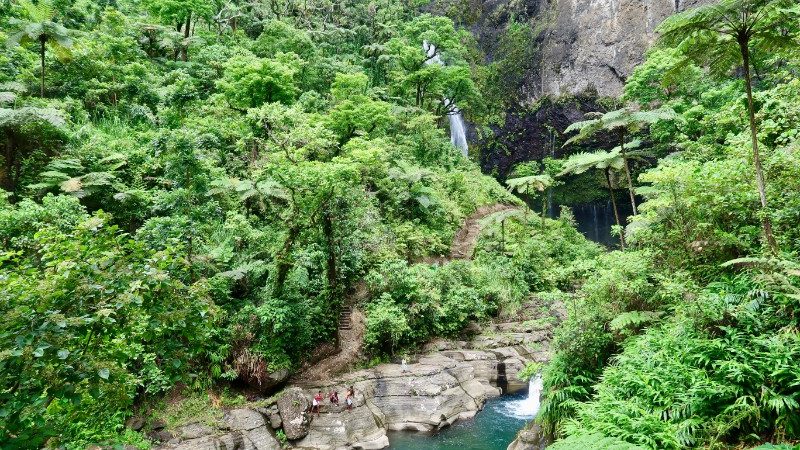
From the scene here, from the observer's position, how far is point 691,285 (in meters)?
6.97

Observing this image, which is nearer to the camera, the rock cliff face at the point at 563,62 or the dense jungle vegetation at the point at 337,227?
the dense jungle vegetation at the point at 337,227

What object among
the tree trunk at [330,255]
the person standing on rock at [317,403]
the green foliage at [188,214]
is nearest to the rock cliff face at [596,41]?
the green foliage at [188,214]

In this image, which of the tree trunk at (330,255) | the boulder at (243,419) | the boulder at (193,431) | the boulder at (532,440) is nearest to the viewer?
the boulder at (532,440)

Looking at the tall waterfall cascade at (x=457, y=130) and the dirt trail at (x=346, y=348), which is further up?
the tall waterfall cascade at (x=457, y=130)

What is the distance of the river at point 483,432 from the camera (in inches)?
419

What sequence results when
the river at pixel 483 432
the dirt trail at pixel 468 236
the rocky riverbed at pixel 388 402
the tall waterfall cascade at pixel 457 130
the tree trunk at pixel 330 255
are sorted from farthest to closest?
the tall waterfall cascade at pixel 457 130 → the dirt trail at pixel 468 236 → the tree trunk at pixel 330 255 → the river at pixel 483 432 → the rocky riverbed at pixel 388 402

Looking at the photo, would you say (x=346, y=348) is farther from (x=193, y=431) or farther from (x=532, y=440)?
(x=532, y=440)

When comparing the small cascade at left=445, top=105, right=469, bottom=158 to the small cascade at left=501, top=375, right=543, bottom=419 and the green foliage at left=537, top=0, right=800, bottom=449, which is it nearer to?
the small cascade at left=501, top=375, right=543, bottom=419

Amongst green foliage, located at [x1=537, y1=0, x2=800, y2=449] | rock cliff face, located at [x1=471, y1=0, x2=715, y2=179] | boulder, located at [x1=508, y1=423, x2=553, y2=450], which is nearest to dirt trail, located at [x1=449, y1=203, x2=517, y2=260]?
rock cliff face, located at [x1=471, y1=0, x2=715, y2=179]

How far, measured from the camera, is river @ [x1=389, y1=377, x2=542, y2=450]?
1063 centimetres

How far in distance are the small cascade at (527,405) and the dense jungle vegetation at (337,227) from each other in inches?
135

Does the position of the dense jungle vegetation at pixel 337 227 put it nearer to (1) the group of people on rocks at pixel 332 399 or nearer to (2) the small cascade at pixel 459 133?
(1) the group of people on rocks at pixel 332 399

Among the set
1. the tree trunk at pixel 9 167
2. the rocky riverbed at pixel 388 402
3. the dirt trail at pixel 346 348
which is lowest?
the rocky riverbed at pixel 388 402

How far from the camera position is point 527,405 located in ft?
41.2
